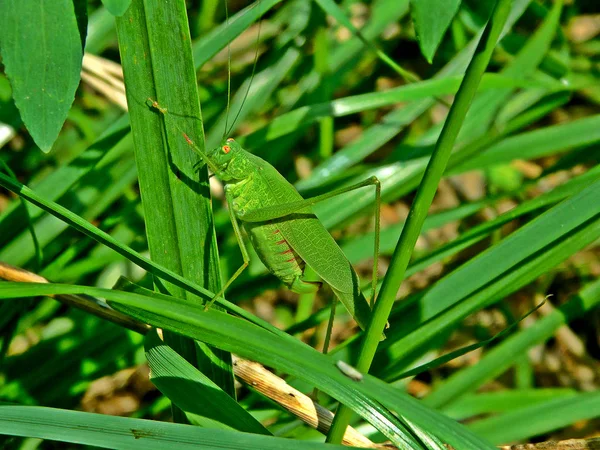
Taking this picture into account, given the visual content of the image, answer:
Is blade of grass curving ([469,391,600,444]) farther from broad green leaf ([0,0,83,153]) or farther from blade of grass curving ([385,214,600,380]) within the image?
broad green leaf ([0,0,83,153])

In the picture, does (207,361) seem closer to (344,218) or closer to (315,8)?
(344,218)

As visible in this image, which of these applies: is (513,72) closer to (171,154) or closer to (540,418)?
(540,418)

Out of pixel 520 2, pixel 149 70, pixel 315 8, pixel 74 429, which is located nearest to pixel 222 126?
pixel 315 8

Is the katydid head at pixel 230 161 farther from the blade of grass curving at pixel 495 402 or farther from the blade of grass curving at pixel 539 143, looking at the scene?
the blade of grass curving at pixel 495 402

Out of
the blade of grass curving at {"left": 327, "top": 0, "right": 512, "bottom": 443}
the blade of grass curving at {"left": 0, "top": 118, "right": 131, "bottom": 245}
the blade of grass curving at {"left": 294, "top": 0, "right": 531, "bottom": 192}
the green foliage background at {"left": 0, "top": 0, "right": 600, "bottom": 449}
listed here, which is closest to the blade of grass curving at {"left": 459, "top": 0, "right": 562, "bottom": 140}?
the green foliage background at {"left": 0, "top": 0, "right": 600, "bottom": 449}

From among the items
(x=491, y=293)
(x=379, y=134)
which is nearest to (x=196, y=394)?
(x=491, y=293)

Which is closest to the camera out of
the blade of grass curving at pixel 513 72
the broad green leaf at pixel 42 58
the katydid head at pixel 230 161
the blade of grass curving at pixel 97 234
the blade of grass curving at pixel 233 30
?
the broad green leaf at pixel 42 58

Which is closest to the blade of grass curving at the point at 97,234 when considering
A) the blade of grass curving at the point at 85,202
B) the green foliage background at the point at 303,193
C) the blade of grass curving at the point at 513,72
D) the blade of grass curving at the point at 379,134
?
the green foliage background at the point at 303,193
